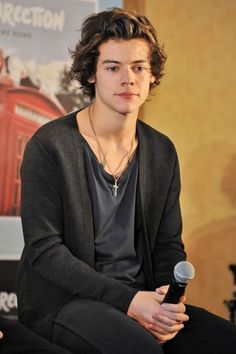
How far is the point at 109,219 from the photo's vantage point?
6.59 ft

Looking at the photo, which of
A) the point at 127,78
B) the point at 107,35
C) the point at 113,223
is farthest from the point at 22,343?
the point at 107,35

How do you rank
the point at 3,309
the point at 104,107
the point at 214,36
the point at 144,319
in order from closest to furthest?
the point at 144,319, the point at 104,107, the point at 3,309, the point at 214,36

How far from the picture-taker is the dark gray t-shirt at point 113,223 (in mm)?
1975

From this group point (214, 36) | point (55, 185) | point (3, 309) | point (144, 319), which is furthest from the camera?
point (214, 36)

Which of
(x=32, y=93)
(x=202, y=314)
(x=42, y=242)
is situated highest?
(x=32, y=93)

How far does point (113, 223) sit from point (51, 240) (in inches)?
8.4

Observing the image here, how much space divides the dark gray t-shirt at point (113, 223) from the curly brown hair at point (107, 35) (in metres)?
0.25

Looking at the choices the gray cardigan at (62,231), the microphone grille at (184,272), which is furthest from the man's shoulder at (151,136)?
the microphone grille at (184,272)

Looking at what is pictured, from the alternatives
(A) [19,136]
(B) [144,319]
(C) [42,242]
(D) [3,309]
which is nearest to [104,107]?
(C) [42,242]

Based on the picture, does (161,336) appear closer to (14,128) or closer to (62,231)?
(62,231)

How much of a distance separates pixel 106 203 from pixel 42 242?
0.24m

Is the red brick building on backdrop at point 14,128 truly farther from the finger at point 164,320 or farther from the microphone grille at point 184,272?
the microphone grille at point 184,272

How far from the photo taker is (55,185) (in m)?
1.94

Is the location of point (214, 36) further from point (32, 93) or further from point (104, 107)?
point (104, 107)
